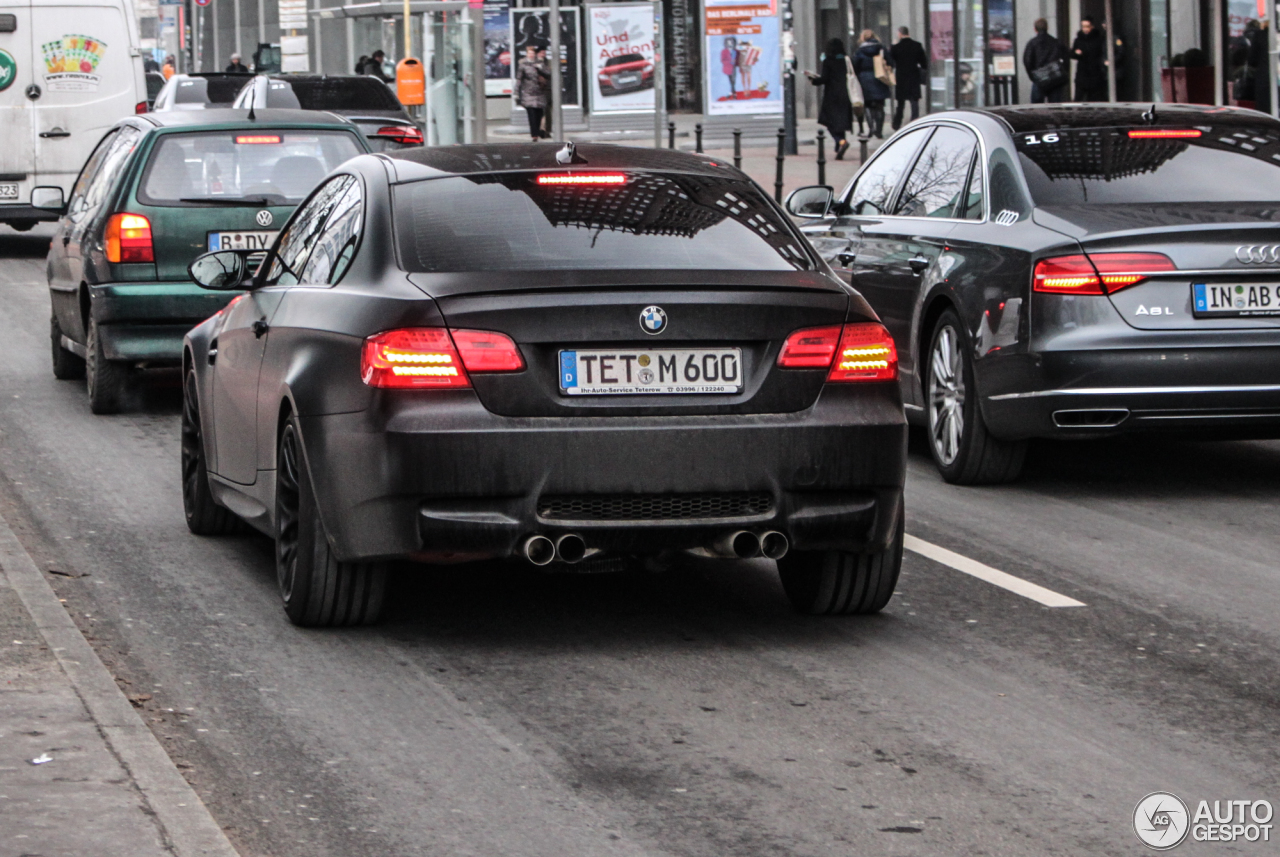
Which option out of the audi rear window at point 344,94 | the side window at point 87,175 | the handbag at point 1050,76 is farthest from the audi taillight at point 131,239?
the handbag at point 1050,76

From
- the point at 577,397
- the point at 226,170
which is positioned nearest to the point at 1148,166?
the point at 577,397

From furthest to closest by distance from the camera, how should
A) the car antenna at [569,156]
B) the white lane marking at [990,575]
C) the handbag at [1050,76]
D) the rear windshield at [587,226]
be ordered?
the handbag at [1050,76], the white lane marking at [990,575], the car antenna at [569,156], the rear windshield at [587,226]

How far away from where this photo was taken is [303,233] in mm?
7688

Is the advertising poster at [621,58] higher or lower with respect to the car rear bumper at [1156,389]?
higher

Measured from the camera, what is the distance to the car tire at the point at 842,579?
6.78m

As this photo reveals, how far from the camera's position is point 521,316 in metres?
6.11

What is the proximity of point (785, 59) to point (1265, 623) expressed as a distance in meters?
28.0

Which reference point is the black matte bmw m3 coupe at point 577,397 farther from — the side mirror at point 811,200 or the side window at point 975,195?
the side mirror at point 811,200

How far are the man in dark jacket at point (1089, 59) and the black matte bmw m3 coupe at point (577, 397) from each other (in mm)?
25947

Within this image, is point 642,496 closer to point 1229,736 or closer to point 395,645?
point 395,645

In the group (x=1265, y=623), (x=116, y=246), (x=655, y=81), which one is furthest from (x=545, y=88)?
(x=1265, y=623)

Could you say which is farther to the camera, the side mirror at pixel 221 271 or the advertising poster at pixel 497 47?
the advertising poster at pixel 497 47

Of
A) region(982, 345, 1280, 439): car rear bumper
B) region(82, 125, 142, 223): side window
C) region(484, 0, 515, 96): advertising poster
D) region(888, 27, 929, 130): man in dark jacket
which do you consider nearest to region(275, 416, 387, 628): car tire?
region(982, 345, 1280, 439): car rear bumper

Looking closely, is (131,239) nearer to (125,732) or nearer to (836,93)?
(125,732)
